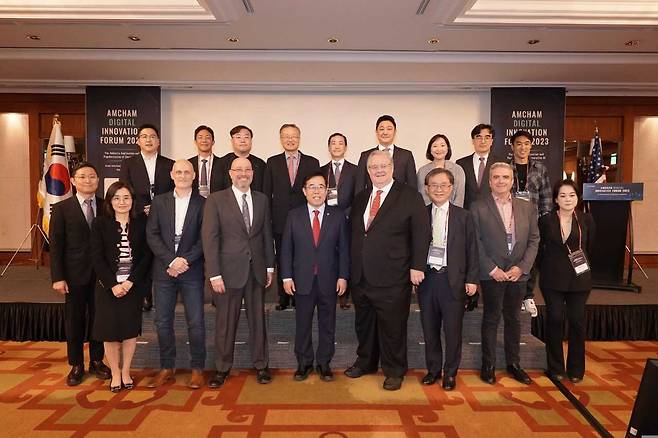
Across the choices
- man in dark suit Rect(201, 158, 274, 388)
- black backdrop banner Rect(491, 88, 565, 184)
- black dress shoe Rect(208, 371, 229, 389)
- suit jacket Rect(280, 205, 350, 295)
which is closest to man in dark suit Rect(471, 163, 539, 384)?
suit jacket Rect(280, 205, 350, 295)

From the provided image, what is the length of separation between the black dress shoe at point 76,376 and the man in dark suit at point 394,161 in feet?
8.19

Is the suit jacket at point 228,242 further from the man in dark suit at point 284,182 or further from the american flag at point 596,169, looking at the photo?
the american flag at point 596,169

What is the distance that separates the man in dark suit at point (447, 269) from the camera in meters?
3.07


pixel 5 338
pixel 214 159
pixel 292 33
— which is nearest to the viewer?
pixel 214 159

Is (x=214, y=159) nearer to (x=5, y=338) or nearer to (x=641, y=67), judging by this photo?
(x=5, y=338)

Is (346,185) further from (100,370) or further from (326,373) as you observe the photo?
(100,370)

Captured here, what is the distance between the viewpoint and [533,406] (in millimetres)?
2945

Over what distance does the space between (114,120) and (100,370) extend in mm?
4320

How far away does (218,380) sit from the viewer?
3.21 metres

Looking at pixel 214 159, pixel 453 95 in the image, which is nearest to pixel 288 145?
pixel 214 159

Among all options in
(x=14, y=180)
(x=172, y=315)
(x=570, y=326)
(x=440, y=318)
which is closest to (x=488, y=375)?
(x=440, y=318)

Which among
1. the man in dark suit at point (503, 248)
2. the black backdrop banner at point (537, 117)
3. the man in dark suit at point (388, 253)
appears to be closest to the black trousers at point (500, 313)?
the man in dark suit at point (503, 248)

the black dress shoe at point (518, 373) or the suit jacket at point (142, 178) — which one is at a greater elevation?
the suit jacket at point (142, 178)

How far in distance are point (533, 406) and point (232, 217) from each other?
237cm
